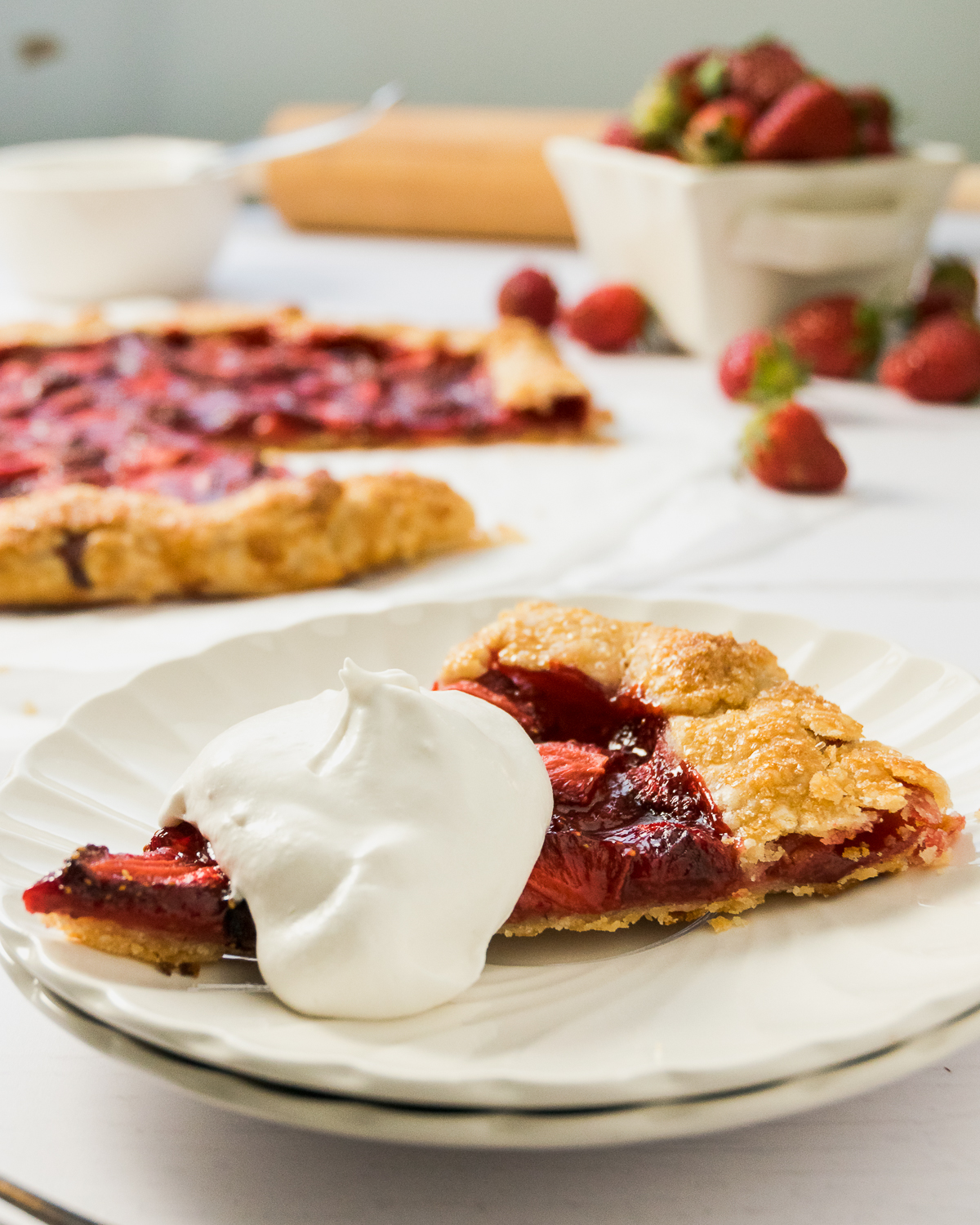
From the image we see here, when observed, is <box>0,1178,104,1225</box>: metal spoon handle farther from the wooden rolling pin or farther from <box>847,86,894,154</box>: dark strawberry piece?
the wooden rolling pin

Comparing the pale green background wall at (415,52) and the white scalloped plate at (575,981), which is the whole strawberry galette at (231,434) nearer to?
the white scalloped plate at (575,981)

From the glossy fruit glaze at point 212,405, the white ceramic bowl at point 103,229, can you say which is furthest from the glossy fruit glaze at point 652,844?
the white ceramic bowl at point 103,229

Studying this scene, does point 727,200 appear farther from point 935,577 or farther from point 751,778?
point 751,778

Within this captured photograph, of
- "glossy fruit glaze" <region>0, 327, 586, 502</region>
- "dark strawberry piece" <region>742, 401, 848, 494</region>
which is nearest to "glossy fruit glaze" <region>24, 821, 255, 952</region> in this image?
"glossy fruit glaze" <region>0, 327, 586, 502</region>

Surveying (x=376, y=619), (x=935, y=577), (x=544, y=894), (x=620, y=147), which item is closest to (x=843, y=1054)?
(x=544, y=894)

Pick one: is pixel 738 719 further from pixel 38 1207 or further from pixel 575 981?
pixel 38 1207

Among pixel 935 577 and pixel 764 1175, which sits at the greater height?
pixel 764 1175
